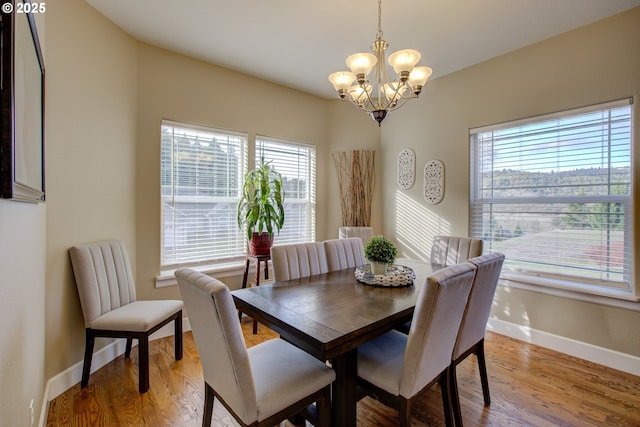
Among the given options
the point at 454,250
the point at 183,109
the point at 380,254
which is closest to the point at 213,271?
the point at 183,109

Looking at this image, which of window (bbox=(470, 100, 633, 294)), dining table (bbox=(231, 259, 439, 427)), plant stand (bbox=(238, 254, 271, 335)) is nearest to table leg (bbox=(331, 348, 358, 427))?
dining table (bbox=(231, 259, 439, 427))

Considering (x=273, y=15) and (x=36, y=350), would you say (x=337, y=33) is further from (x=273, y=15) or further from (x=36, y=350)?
(x=36, y=350)

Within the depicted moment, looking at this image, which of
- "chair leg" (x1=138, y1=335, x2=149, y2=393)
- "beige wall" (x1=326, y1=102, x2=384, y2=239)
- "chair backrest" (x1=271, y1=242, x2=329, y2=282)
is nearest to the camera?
"chair leg" (x1=138, y1=335, x2=149, y2=393)

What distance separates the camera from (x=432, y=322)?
1.30 metres

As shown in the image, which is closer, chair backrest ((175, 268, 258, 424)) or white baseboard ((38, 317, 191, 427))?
chair backrest ((175, 268, 258, 424))

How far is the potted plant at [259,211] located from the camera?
3.15m

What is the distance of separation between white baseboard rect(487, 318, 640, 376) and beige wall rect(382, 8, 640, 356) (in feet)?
0.17

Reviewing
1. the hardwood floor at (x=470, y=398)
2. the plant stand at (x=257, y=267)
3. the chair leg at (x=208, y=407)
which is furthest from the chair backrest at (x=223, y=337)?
the plant stand at (x=257, y=267)

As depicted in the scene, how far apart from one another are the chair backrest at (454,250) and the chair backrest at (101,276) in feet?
8.90

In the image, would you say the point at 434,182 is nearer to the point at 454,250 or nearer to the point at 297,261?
the point at 454,250

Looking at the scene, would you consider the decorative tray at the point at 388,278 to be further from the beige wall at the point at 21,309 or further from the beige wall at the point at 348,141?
the beige wall at the point at 348,141

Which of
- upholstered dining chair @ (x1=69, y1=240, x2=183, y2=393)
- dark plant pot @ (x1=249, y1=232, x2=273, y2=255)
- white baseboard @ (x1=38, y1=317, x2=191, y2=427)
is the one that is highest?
dark plant pot @ (x1=249, y1=232, x2=273, y2=255)

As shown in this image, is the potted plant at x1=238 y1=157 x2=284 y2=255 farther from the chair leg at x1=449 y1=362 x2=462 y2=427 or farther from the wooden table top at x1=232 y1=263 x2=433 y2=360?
the chair leg at x1=449 y1=362 x2=462 y2=427

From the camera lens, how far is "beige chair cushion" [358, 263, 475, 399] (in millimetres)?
1279
